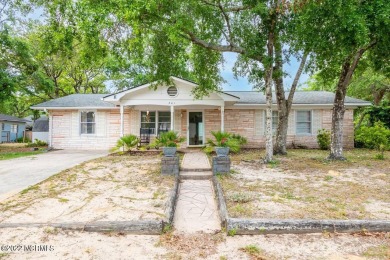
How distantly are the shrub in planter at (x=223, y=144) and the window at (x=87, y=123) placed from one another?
23.7 ft

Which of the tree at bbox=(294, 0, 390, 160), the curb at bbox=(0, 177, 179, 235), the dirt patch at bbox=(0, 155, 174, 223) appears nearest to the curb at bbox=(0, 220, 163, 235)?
the curb at bbox=(0, 177, 179, 235)

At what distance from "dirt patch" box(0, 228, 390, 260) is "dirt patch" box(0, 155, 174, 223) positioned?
0.55m

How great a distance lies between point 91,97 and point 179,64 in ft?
25.8

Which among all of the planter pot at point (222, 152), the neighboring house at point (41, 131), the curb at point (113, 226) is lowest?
the curb at point (113, 226)

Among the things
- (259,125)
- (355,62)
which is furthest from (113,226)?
(259,125)

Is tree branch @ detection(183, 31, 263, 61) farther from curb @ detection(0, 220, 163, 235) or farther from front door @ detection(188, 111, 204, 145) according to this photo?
curb @ detection(0, 220, 163, 235)

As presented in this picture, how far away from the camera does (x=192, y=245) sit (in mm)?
3344

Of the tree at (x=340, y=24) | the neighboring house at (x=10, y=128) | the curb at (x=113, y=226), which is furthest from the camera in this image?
the neighboring house at (x=10, y=128)

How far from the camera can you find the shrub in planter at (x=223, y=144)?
23.6 ft

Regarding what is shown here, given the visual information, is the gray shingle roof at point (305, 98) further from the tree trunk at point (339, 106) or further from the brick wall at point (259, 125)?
the tree trunk at point (339, 106)

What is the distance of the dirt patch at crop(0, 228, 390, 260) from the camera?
10.0 ft

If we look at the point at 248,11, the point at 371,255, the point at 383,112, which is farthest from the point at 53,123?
the point at 383,112

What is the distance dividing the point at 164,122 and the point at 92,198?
→ 386 inches

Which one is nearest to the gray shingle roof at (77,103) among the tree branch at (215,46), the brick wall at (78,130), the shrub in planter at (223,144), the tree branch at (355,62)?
the brick wall at (78,130)
